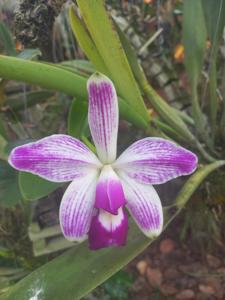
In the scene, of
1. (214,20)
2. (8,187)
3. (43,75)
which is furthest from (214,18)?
(8,187)

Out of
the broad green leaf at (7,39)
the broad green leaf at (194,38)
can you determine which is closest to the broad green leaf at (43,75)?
the broad green leaf at (7,39)

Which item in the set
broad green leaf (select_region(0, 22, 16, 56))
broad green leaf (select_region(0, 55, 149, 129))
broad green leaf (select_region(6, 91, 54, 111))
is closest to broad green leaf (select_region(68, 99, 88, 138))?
broad green leaf (select_region(0, 55, 149, 129))

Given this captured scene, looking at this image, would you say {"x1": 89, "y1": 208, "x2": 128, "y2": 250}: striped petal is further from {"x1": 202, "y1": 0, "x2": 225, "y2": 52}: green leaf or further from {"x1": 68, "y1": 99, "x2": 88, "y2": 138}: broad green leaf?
{"x1": 202, "y1": 0, "x2": 225, "y2": 52}: green leaf

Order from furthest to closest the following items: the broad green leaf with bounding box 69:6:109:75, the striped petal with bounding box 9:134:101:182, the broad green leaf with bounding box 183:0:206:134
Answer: the broad green leaf with bounding box 183:0:206:134
the broad green leaf with bounding box 69:6:109:75
the striped petal with bounding box 9:134:101:182

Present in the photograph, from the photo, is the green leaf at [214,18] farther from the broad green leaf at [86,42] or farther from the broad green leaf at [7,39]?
the broad green leaf at [7,39]

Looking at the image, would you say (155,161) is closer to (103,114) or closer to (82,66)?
(103,114)

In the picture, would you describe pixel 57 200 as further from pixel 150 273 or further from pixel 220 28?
pixel 220 28

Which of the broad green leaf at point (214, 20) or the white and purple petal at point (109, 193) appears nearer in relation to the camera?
the white and purple petal at point (109, 193)
